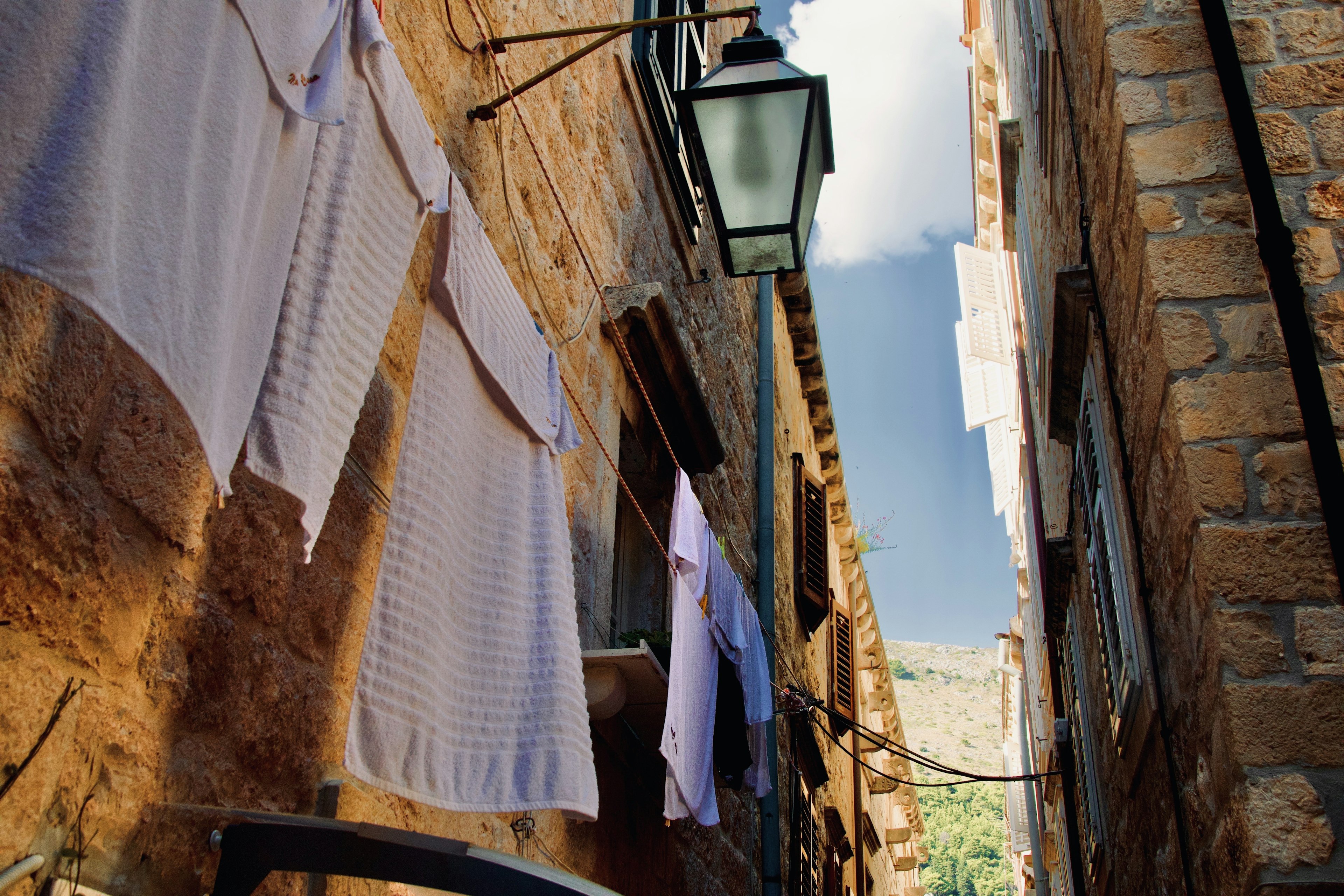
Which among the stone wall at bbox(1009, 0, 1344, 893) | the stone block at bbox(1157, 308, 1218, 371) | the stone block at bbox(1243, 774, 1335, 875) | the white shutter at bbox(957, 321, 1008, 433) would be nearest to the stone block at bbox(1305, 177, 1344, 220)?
the stone wall at bbox(1009, 0, 1344, 893)

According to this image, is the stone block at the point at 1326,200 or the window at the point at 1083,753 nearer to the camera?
the stone block at the point at 1326,200

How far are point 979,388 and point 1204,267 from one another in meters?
18.2

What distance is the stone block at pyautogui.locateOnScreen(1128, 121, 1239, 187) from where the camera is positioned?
3.52 m

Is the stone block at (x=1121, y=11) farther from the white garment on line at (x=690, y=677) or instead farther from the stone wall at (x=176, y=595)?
the white garment on line at (x=690, y=677)

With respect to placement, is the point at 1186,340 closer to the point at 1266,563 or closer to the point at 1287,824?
the point at 1266,563

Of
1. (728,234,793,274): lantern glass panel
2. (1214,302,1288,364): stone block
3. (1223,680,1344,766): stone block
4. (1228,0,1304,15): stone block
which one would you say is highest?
(1228,0,1304,15): stone block

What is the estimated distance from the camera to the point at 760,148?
4402mm

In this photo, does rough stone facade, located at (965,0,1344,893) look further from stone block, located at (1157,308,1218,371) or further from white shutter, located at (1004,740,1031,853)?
white shutter, located at (1004,740,1031,853)

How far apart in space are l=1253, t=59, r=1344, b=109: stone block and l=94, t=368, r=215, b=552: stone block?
3.27 meters

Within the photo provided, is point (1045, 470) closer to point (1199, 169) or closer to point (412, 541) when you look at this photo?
point (1199, 169)

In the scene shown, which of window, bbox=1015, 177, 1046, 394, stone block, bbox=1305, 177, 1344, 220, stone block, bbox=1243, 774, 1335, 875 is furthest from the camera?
window, bbox=1015, 177, 1046, 394

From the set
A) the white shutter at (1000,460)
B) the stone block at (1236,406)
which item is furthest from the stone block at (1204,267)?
the white shutter at (1000,460)

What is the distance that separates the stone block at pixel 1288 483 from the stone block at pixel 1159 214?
2.53 ft

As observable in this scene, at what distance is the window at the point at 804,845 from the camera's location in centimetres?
816
